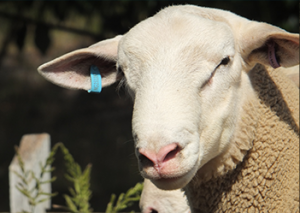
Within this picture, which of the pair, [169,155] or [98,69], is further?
[98,69]

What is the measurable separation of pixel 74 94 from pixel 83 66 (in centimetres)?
727

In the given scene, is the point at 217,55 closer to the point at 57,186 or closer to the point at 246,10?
the point at 246,10

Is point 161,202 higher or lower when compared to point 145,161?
lower

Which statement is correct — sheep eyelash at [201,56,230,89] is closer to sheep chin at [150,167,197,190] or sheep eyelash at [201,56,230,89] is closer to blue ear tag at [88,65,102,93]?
sheep chin at [150,167,197,190]

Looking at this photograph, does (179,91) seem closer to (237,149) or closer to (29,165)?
(237,149)

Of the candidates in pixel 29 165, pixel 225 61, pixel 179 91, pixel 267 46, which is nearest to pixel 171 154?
pixel 179 91

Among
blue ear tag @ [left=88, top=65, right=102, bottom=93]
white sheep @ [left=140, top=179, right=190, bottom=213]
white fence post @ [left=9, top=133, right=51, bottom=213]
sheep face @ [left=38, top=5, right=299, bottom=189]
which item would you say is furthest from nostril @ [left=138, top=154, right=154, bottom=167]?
white fence post @ [left=9, top=133, right=51, bottom=213]

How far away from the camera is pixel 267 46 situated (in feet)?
8.02

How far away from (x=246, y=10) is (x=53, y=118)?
5.75 meters

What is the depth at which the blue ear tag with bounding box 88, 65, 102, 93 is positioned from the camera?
2.76 metres

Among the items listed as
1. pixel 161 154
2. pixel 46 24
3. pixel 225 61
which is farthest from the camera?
pixel 46 24

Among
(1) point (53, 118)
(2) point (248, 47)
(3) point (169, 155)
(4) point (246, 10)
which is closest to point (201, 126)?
(3) point (169, 155)

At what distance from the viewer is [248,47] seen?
245 centimetres

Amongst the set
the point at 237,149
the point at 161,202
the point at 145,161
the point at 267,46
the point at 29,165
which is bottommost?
the point at 29,165
